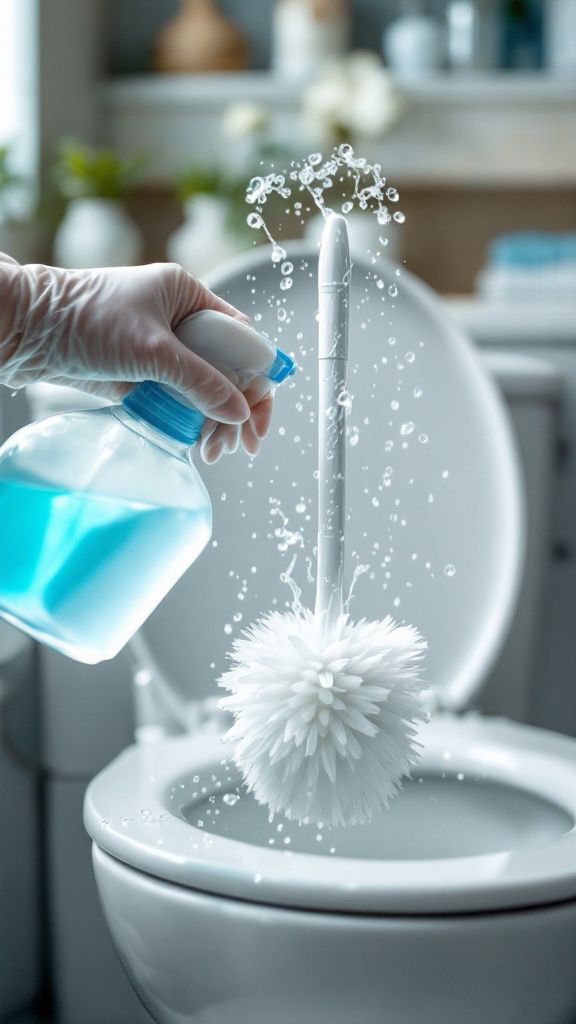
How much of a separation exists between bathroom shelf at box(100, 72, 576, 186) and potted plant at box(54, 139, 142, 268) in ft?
0.33

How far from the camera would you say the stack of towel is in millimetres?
1453

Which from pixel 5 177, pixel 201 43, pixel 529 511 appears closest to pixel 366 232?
pixel 201 43

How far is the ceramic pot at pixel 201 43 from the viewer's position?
1667 mm

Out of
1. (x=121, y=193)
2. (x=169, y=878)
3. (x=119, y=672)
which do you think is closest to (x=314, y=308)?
(x=119, y=672)

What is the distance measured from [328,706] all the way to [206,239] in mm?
1108

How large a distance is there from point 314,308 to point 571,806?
1.50ft

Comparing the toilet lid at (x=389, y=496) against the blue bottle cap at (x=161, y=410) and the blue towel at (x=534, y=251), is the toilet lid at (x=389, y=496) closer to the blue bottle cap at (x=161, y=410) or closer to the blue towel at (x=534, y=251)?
the blue bottle cap at (x=161, y=410)

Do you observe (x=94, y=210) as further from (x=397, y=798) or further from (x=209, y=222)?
(x=397, y=798)

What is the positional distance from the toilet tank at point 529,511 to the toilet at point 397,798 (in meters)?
0.05

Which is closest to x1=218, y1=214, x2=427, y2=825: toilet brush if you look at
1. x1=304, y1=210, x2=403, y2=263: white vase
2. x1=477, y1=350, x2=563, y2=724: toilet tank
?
x1=477, y1=350, x2=563, y2=724: toilet tank

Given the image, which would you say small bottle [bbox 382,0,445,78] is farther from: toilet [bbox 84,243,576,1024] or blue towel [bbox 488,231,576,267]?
toilet [bbox 84,243,576,1024]

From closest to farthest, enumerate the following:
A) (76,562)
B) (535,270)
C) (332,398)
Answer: (76,562)
(332,398)
(535,270)

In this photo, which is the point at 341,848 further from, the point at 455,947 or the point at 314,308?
the point at 314,308

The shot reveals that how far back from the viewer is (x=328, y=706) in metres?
0.60
